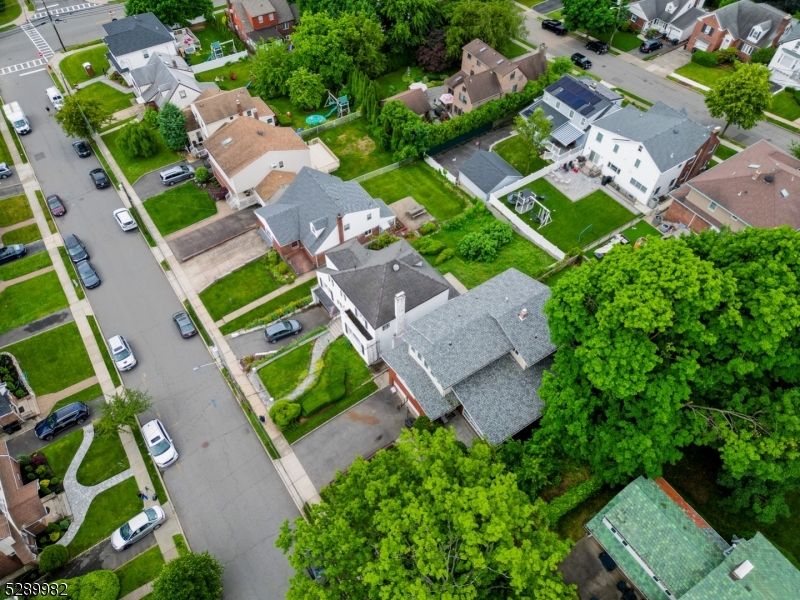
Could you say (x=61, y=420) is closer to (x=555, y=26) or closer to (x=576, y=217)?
(x=576, y=217)

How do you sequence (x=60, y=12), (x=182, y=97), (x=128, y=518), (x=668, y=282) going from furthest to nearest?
(x=60, y=12) < (x=182, y=97) < (x=128, y=518) < (x=668, y=282)

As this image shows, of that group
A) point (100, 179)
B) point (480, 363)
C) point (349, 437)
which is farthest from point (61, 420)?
point (480, 363)

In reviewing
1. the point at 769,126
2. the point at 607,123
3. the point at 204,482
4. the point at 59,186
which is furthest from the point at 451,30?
the point at 204,482

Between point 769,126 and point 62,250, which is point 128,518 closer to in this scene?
point 62,250

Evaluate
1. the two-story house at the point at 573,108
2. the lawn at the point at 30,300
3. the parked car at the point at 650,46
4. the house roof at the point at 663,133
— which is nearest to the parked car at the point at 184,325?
the lawn at the point at 30,300

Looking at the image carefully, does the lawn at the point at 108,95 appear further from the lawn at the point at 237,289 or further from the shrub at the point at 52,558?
the shrub at the point at 52,558
